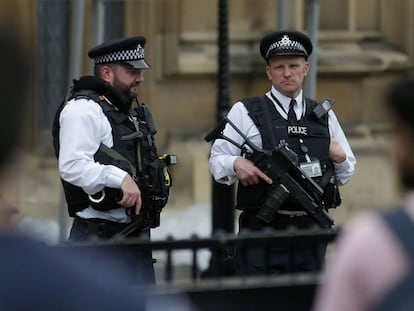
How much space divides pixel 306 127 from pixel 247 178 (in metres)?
0.39

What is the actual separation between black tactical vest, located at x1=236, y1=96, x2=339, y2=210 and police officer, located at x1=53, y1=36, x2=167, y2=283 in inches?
15.8

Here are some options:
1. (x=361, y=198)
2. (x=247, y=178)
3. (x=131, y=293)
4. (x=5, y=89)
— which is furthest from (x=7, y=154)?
(x=361, y=198)

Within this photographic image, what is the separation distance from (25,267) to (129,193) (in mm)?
3475

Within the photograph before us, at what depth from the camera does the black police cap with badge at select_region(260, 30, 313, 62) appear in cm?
606

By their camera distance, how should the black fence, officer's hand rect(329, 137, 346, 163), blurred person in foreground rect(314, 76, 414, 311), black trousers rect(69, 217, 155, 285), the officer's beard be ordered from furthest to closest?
officer's hand rect(329, 137, 346, 163) → the officer's beard → black trousers rect(69, 217, 155, 285) → the black fence → blurred person in foreground rect(314, 76, 414, 311)

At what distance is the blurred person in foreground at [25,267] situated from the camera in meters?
2.08

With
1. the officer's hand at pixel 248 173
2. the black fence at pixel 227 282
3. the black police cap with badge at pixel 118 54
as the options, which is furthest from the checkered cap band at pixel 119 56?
the black fence at pixel 227 282

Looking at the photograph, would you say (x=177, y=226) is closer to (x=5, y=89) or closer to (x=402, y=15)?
(x=402, y=15)

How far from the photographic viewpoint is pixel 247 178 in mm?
5793

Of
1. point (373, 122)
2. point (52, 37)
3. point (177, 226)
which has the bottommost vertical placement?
point (177, 226)

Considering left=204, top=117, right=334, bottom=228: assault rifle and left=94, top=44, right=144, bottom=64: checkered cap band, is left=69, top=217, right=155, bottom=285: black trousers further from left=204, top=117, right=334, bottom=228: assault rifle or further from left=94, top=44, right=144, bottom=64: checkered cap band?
left=94, top=44, right=144, bottom=64: checkered cap band

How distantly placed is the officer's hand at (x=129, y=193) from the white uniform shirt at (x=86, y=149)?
3cm

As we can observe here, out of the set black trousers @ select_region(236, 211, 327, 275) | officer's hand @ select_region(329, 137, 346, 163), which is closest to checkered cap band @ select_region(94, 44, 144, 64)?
officer's hand @ select_region(329, 137, 346, 163)

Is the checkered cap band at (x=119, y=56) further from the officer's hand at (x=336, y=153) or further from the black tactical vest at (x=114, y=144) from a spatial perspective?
the officer's hand at (x=336, y=153)
